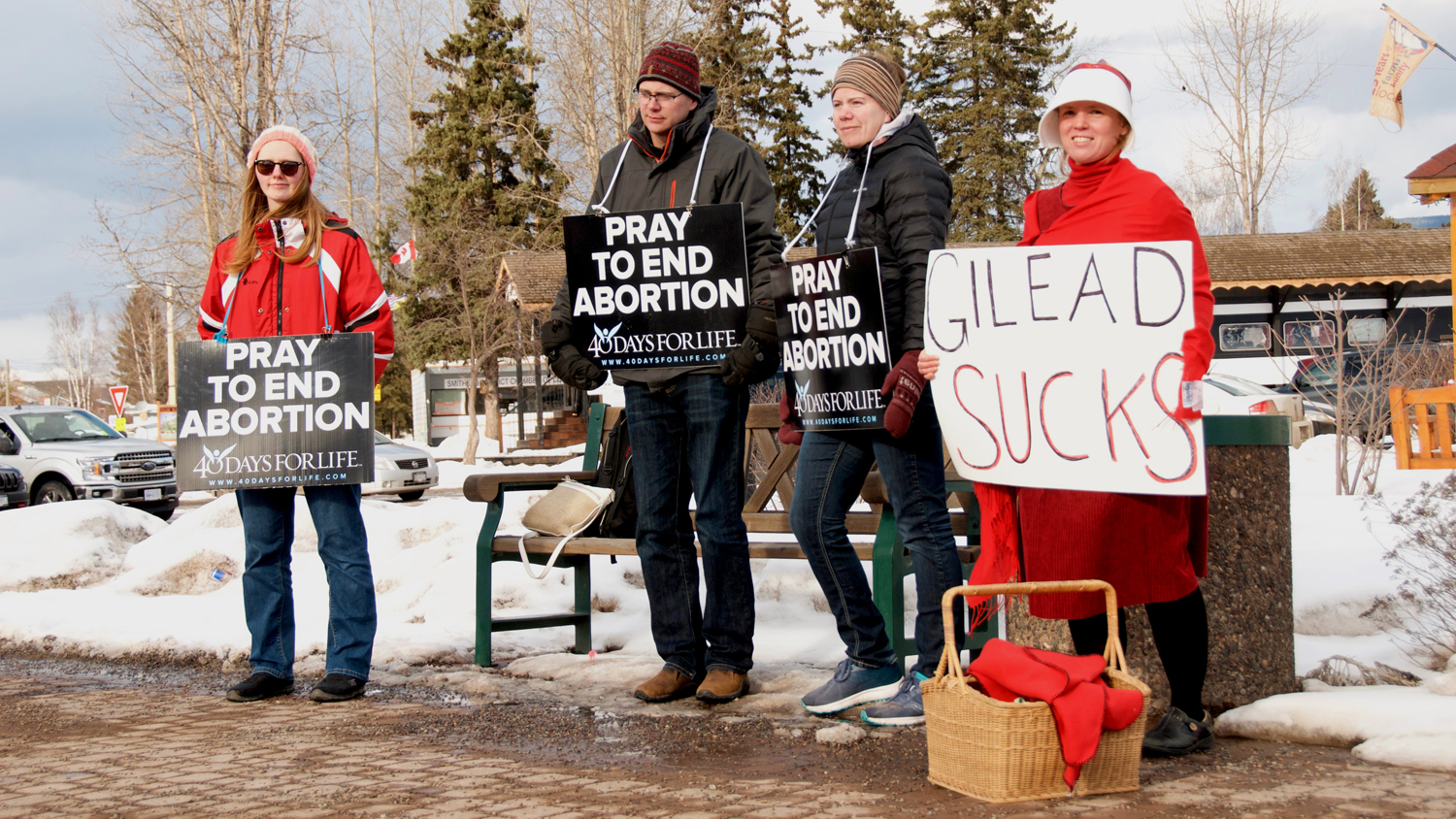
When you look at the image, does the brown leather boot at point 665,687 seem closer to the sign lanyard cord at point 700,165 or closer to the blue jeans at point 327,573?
the blue jeans at point 327,573

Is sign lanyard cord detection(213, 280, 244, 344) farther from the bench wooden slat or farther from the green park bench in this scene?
the bench wooden slat

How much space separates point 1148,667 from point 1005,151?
39.3 m

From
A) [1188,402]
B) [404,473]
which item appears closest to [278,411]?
[1188,402]

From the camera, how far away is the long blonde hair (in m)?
4.45

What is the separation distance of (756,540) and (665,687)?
98 cm

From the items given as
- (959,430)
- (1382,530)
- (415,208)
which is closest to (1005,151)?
(415,208)

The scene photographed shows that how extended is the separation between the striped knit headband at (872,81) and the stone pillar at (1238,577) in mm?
1441

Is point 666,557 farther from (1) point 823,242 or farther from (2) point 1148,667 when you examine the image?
(2) point 1148,667

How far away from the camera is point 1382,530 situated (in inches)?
215

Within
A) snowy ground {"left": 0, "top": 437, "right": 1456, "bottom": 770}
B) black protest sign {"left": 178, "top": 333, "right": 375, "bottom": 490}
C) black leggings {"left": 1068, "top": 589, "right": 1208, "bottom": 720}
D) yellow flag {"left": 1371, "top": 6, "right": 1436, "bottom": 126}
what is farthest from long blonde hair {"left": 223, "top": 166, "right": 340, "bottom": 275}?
yellow flag {"left": 1371, "top": 6, "right": 1436, "bottom": 126}

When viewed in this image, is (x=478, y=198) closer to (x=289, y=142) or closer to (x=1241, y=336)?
(x=1241, y=336)

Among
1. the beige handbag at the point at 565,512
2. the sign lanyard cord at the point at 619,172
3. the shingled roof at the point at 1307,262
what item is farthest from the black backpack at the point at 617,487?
the shingled roof at the point at 1307,262

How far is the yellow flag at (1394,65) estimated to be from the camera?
37.5 feet

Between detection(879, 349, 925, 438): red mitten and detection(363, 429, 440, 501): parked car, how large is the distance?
1596 centimetres
